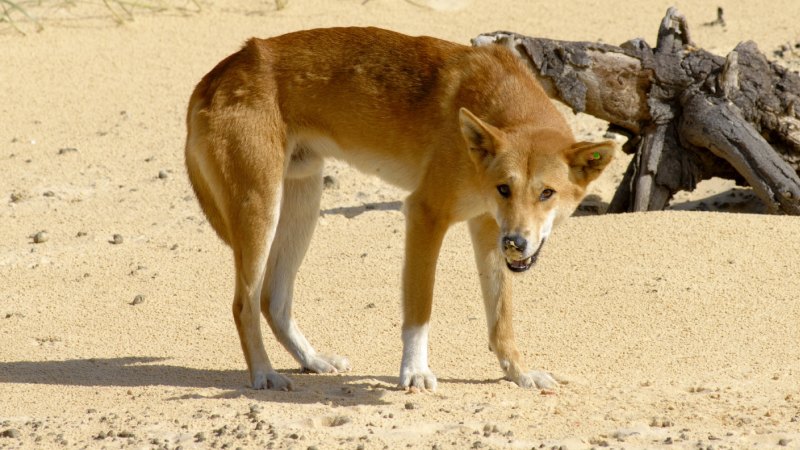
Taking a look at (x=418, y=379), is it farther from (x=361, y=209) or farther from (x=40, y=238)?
(x=40, y=238)

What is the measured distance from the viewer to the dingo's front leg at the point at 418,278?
6.92 metres

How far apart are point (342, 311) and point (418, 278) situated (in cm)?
179

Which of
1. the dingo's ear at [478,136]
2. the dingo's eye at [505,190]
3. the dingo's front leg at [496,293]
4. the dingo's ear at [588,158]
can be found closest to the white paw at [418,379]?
the dingo's front leg at [496,293]

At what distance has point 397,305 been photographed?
→ 28.2ft

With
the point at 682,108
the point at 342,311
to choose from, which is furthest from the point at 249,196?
the point at 682,108

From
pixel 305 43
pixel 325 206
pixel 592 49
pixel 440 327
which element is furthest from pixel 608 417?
pixel 325 206

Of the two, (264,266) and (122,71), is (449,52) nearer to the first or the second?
(264,266)

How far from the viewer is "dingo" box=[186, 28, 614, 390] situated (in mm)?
6715

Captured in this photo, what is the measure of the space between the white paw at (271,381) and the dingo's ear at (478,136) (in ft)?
5.72

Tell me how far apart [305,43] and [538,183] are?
1.98 metres

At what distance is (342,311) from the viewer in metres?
8.64

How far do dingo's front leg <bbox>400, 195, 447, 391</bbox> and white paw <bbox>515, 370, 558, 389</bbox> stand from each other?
589 millimetres

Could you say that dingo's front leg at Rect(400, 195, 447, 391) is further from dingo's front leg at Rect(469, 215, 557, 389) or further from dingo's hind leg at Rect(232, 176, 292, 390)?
dingo's hind leg at Rect(232, 176, 292, 390)

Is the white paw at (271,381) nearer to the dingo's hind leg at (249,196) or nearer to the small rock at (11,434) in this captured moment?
the dingo's hind leg at (249,196)
